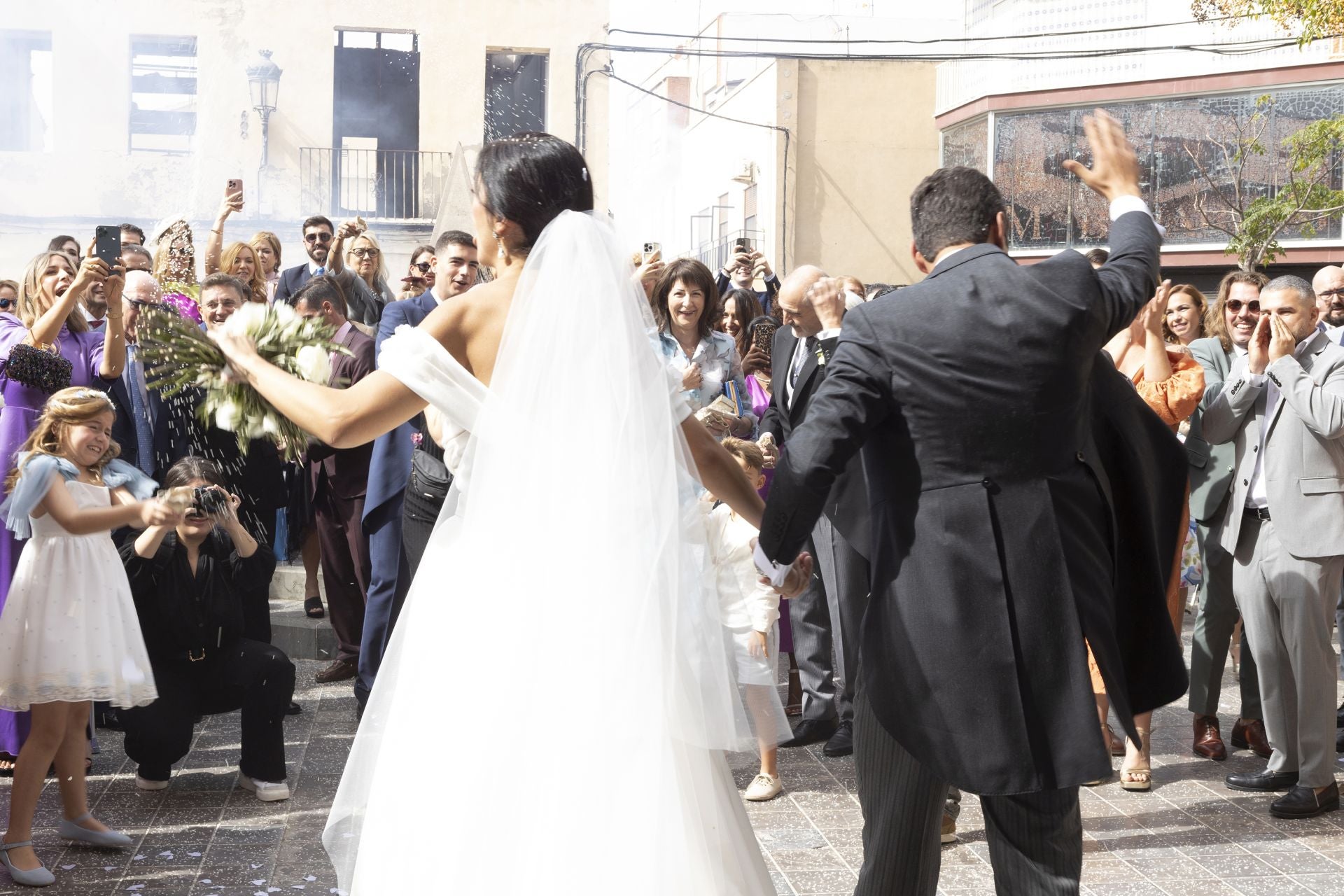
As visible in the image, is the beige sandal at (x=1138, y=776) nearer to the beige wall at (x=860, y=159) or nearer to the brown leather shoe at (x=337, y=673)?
the brown leather shoe at (x=337, y=673)

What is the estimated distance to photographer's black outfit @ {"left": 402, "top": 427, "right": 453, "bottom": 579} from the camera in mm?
6348

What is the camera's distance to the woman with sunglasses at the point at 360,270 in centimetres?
904

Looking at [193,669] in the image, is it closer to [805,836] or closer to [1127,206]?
[805,836]

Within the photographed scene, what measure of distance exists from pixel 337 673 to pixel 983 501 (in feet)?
18.5

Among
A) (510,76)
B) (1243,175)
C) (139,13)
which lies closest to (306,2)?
(139,13)

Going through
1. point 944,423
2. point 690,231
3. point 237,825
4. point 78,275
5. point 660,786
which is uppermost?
point 690,231

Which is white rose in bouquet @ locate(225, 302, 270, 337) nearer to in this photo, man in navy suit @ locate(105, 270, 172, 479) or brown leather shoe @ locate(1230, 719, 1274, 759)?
man in navy suit @ locate(105, 270, 172, 479)

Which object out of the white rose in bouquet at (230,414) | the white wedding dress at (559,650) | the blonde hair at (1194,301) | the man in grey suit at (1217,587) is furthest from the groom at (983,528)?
the blonde hair at (1194,301)

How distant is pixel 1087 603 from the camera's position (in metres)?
3.34

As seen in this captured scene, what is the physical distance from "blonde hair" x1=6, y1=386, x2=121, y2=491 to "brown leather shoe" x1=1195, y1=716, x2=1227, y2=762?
532 centimetres

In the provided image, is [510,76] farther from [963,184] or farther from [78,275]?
[963,184]

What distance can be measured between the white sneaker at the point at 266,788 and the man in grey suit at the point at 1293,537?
4248 millimetres

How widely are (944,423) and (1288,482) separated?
3363 mm

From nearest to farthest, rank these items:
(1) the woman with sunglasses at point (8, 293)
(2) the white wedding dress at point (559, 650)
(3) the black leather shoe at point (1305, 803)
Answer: (2) the white wedding dress at point (559, 650)
(3) the black leather shoe at point (1305, 803)
(1) the woman with sunglasses at point (8, 293)
